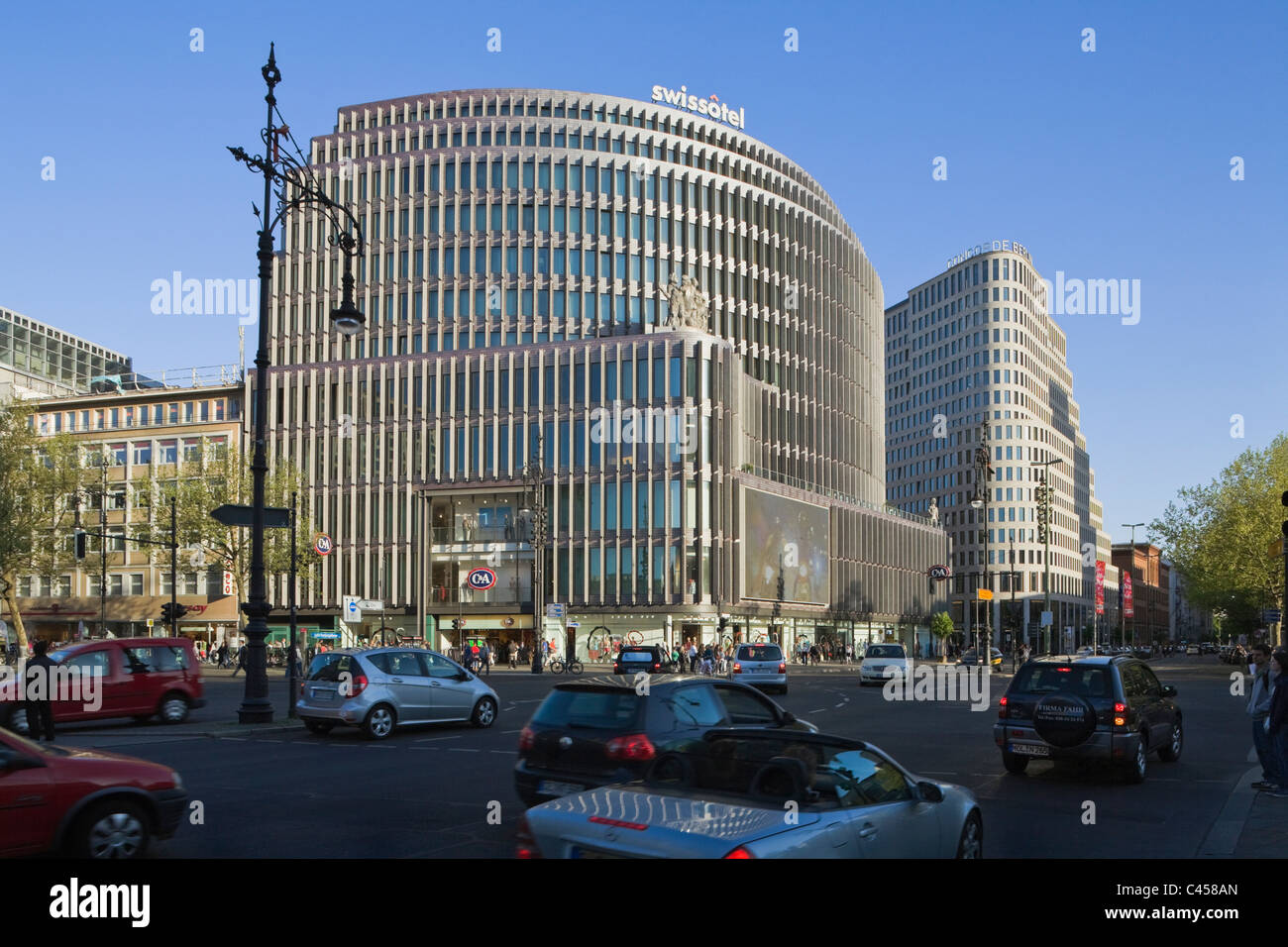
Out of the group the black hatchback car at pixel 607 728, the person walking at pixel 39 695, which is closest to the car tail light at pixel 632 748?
the black hatchback car at pixel 607 728

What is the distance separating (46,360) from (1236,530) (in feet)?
345

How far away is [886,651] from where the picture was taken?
44.2 metres

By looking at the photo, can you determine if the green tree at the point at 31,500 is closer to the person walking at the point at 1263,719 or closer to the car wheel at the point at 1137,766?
the car wheel at the point at 1137,766

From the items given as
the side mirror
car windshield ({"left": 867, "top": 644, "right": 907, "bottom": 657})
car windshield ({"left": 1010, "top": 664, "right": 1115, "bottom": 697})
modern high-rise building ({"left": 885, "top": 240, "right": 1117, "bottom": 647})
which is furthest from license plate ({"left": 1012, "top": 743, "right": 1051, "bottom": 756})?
modern high-rise building ({"left": 885, "top": 240, "right": 1117, "bottom": 647})

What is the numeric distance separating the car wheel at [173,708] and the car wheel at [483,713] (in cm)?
630

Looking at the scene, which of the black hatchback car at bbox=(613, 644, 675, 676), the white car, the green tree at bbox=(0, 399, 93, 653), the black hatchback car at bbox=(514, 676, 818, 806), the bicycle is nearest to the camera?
the black hatchback car at bbox=(514, 676, 818, 806)

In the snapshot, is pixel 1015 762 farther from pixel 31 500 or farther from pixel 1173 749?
pixel 31 500

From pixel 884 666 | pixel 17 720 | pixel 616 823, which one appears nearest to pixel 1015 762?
pixel 616 823

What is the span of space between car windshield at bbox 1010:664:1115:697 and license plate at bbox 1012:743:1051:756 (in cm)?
71

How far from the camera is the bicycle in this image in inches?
2175

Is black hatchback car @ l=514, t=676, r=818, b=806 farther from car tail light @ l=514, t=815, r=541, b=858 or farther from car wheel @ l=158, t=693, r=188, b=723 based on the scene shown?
car wheel @ l=158, t=693, r=188, b=723

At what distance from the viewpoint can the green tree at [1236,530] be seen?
6838 cm

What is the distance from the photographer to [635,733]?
10203 mm
